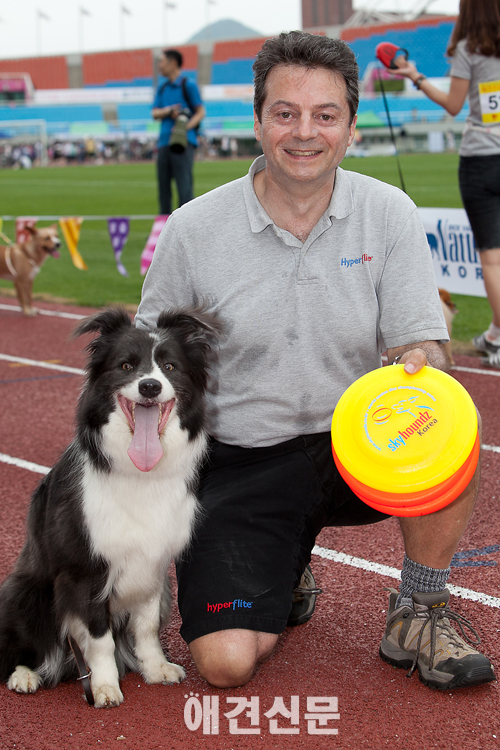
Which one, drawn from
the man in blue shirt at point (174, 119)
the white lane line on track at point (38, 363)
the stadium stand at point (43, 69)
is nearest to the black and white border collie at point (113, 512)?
the white lane line on track at point (38, 363)

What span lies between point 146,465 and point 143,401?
0.21 metres

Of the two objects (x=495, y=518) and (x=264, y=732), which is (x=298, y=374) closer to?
(x=264, y=732)

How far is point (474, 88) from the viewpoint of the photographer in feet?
18.0

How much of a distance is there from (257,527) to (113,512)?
575mm

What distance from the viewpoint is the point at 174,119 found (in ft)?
32.3

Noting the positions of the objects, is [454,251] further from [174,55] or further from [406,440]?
[406,440]

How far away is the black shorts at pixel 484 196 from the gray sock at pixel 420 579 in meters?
3.44

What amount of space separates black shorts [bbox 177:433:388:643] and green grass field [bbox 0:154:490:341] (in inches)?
192

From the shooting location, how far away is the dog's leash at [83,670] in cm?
252

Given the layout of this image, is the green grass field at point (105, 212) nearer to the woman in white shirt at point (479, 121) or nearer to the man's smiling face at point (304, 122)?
the woman in white shirt at point (479, 121)

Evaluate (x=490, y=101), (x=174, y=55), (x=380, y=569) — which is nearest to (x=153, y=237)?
(x=174, y=55)

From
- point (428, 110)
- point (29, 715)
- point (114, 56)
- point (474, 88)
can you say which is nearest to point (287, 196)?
point (29, 715)

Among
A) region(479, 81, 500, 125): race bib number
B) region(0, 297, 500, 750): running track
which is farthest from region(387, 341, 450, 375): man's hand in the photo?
region(479, 81, 500, 125): race bib number

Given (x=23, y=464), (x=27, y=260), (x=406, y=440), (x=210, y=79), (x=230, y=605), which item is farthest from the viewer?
(x=210, y=79)
